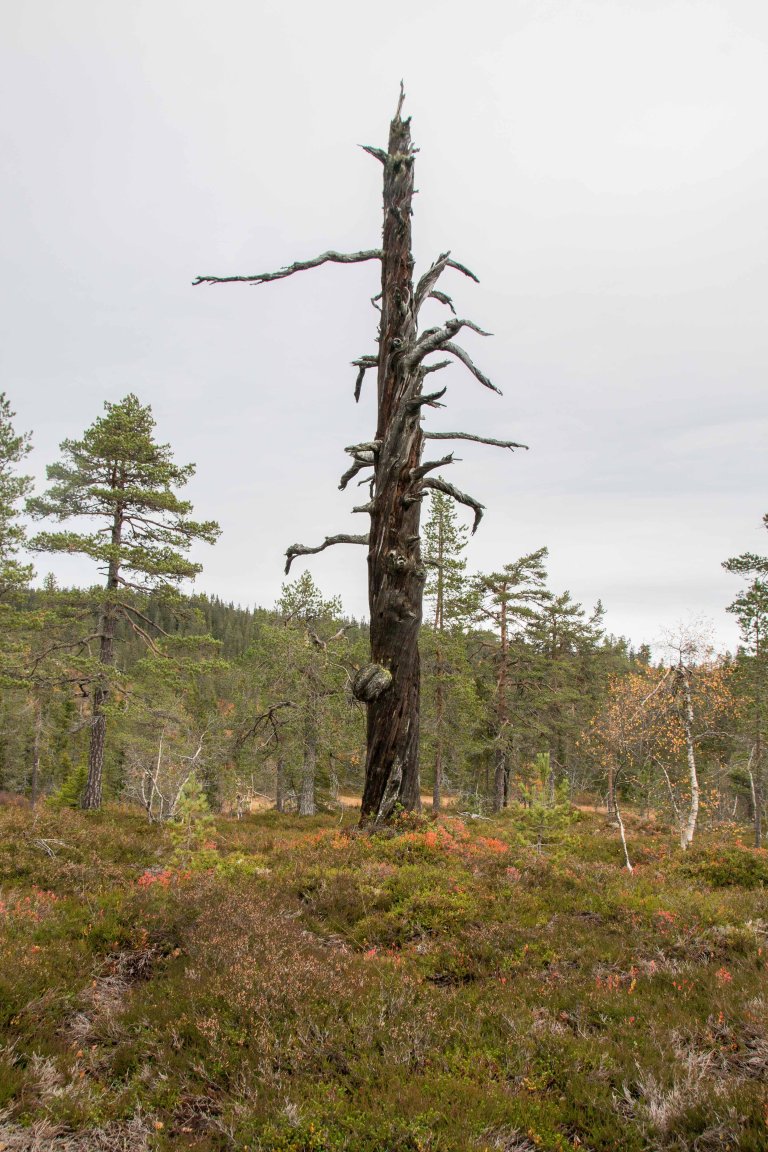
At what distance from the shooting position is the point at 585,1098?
10.4ft

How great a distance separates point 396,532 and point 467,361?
269 centimetres

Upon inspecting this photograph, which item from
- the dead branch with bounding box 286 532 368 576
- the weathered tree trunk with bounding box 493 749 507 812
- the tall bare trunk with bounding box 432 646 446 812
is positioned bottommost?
the weathered tree trunk with bounding box 493 749 507 812

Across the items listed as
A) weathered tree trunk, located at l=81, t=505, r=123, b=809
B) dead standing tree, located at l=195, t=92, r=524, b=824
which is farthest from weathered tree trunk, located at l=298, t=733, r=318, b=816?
dead standing tree, located at l=195, t=92, r=524, b=824

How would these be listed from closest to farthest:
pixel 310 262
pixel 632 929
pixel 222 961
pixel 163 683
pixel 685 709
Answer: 1. pixel 222 961
2. pixel 632 929
3. pixel 310 262
4. pixel 163 683
5. pixel 685 709

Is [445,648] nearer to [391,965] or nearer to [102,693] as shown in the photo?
[102,693]

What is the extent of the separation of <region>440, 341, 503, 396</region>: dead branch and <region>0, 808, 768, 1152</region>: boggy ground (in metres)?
6.66

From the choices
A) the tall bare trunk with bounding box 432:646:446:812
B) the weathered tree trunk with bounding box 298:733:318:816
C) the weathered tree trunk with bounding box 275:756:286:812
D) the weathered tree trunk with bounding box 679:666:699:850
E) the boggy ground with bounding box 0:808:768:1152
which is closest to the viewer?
the boggy ground with bounding box 0:808:768:1152

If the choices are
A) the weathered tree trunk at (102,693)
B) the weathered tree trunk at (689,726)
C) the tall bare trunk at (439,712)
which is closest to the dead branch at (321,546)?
the weathered tree trunk at (102,693)

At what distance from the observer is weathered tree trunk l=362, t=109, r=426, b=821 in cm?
787

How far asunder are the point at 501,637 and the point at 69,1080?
84.5 feet

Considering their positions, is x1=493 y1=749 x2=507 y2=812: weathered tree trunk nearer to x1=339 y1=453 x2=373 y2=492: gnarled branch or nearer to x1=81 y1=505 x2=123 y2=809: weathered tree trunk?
x1=81 y1=505 x2=123 y2=809: weathered tree trunk

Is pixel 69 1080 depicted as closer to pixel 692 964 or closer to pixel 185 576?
pixel 692 964

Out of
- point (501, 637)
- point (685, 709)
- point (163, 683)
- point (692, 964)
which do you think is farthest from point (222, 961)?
point (501, 637)

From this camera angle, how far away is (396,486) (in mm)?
8156
